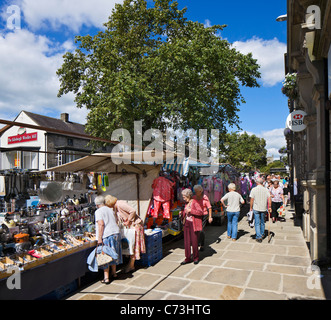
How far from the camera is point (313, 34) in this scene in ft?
17.4

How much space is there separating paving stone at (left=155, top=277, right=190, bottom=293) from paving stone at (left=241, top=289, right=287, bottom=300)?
101 cm

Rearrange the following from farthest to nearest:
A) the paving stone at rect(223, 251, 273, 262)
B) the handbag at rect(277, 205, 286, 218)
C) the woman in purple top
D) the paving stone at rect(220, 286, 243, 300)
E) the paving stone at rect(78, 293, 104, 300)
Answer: the handbag at rect(277, 205, 286, 218) → the woman in purple top → the paving stone at rect(223, 251, 273, 262) → the paving stone at rect(78, 293, 104, 300) → the paving stone at rect(220, 286, 243, 300)

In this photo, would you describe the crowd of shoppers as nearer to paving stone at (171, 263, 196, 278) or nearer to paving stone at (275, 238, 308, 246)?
paving stone at (171, 263, 196, 278)

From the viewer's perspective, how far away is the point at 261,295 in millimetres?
4098

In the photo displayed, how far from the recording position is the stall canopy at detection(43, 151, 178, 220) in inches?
241

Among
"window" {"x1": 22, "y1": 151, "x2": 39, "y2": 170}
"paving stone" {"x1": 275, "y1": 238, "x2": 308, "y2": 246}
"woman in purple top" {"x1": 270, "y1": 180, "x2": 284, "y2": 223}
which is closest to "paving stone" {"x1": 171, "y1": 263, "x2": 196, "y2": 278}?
"paving stone" {"x1": 275, "y1": 238, "x2": 308, "y2": 246}

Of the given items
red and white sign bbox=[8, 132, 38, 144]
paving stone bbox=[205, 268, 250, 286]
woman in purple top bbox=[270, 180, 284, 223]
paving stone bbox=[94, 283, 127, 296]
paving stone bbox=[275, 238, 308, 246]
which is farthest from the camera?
red and white sign bbox=[8, 132, 38, 144]

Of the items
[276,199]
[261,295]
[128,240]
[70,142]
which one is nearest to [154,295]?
[128,240]

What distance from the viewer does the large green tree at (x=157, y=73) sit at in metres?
13.4

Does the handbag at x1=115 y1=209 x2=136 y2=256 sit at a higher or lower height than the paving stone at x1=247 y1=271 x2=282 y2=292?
higher

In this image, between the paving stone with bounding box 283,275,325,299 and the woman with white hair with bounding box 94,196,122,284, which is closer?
the paving stone with bounding box 283,275,325,299

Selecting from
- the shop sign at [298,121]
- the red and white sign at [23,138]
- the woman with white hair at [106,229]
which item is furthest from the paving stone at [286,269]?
the red and white sign at [23,138]
